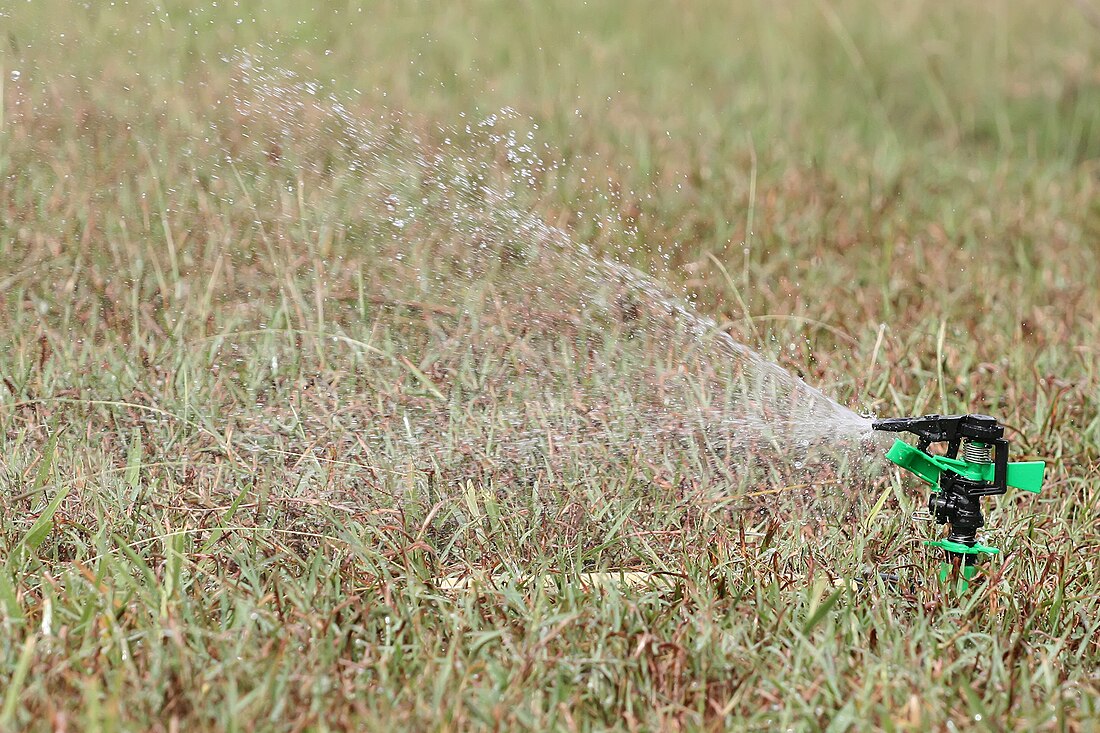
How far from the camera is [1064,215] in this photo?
4012mm

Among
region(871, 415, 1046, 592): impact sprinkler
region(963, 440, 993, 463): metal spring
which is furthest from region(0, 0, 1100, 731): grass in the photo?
region(963, 440, 993, 463): metal spring

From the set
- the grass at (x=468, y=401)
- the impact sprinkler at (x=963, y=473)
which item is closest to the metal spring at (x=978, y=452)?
the impact sprinkler at (x=963, y=473)

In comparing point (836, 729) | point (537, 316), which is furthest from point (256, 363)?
point (836, 729)

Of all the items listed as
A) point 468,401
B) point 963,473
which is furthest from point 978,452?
point 468,401

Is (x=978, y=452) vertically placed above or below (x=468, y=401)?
above

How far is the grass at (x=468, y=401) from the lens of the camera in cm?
171

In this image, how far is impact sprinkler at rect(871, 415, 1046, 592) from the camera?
191 centimetres

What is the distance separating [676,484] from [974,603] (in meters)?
0.54

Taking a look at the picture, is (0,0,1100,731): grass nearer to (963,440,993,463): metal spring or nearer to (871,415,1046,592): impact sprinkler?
(871,415,1046,592): impact sprinkler

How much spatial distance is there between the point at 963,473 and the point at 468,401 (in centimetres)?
94

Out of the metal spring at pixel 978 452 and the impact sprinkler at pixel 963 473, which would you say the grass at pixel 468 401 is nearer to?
the impact sprinkler at pixel 963 473

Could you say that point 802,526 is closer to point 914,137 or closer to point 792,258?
point 792,258

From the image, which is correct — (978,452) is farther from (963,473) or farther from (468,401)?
(468,401)

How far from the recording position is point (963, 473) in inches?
76.3
